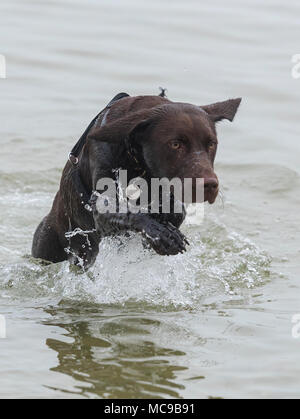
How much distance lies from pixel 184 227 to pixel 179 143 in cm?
286

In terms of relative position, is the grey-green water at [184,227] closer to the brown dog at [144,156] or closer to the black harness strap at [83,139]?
the brown dog at [144,156]

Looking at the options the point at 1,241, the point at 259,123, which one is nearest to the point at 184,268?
the point at 1,241

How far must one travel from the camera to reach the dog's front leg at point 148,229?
529 centimetres

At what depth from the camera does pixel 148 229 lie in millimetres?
5340

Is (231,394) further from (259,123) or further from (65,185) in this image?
(259,123)

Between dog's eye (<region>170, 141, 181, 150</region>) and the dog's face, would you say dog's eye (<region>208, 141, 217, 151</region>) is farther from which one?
dog's eye (<region>170, 141, 181, 150</region>)

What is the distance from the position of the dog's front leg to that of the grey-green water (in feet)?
1.59

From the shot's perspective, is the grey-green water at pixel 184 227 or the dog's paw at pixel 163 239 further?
the dog's paw at pixel 163 239

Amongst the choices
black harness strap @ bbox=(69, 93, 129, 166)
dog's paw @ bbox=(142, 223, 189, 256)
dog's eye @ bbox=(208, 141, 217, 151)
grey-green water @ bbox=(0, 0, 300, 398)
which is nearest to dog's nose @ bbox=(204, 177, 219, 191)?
dog's eye @ bbox=(208, 141, 217, 151)

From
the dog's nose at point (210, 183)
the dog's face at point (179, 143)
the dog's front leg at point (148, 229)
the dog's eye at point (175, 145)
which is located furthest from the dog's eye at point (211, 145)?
the dog's front leg at point (148, 229)

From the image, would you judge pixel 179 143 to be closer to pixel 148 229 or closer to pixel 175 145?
pixel 175 145

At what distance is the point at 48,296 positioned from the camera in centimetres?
634

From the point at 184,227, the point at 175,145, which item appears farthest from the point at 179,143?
the point at 184,227

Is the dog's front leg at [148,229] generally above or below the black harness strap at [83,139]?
below
